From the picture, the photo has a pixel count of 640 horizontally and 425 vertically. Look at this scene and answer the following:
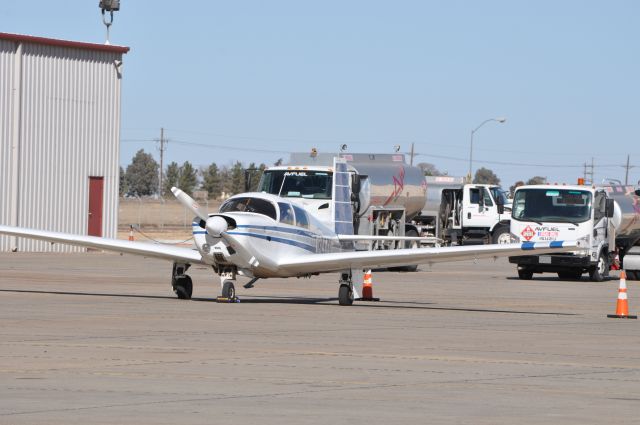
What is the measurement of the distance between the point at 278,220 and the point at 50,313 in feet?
16.5

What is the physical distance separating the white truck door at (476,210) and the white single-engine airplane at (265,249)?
33572mm

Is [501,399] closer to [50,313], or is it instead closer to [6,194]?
[50,313]

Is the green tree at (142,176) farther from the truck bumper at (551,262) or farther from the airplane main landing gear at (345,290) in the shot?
the airplane main landing gear at (345,290)

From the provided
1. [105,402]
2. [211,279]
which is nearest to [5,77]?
[211,279]

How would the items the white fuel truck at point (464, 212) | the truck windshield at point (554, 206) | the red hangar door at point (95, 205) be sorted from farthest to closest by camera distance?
the white fuel truck at point (464, 212) < the red hangar door at point (95, 205) < the truck windshield at point (554, 206)

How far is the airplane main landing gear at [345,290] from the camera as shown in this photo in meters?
23.8

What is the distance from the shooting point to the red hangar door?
50438 mm

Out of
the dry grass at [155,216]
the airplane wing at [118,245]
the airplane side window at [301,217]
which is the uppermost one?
the airplane side window at [301,217]

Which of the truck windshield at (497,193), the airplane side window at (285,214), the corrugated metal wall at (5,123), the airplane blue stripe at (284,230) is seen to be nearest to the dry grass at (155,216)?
the truck windshield at (497,193)

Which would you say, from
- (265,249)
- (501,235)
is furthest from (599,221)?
(265,249)

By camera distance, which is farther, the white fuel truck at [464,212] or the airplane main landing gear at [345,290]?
the white fuel truck at [464,212]

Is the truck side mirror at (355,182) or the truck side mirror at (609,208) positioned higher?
the truck side mirror at (355,182)

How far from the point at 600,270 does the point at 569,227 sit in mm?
1700

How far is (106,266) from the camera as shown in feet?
130
